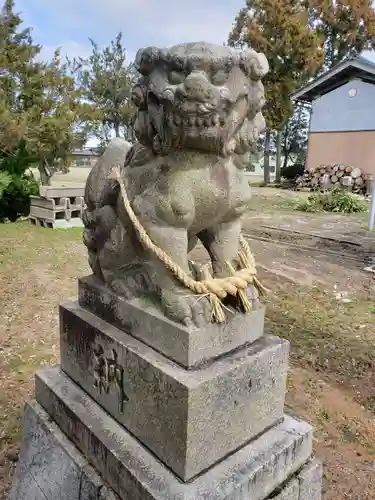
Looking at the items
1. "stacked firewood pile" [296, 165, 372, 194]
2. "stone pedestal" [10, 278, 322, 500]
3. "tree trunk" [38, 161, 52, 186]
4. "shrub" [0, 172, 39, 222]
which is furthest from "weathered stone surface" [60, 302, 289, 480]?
"stacked firewood pile" [296, 165, 372, 194]

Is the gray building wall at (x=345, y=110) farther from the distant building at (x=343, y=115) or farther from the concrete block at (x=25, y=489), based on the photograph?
the concrete block at (x=25, y=489)

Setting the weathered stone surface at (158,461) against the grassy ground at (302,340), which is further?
the grassy ground at (302,340)

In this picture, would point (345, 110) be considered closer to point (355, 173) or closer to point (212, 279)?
point (355, 173)

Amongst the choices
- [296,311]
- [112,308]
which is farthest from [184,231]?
[296,311]

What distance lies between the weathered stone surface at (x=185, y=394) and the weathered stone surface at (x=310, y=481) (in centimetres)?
22

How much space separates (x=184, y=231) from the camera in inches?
53.4

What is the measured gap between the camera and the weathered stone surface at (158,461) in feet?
4.15

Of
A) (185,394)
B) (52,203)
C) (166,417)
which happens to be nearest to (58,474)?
(166,417)

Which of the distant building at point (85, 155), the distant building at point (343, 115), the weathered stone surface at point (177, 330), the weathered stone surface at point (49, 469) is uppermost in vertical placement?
the distant building at point (343, 115)

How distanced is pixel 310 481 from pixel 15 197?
770 cm

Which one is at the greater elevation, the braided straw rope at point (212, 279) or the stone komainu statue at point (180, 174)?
the stone komainu statue at point (180, 174)

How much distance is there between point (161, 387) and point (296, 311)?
280 cm

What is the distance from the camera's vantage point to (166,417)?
1.29 metres

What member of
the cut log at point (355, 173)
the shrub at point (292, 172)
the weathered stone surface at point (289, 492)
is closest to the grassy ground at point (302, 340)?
the weathered stone surface at point (289, 492)
